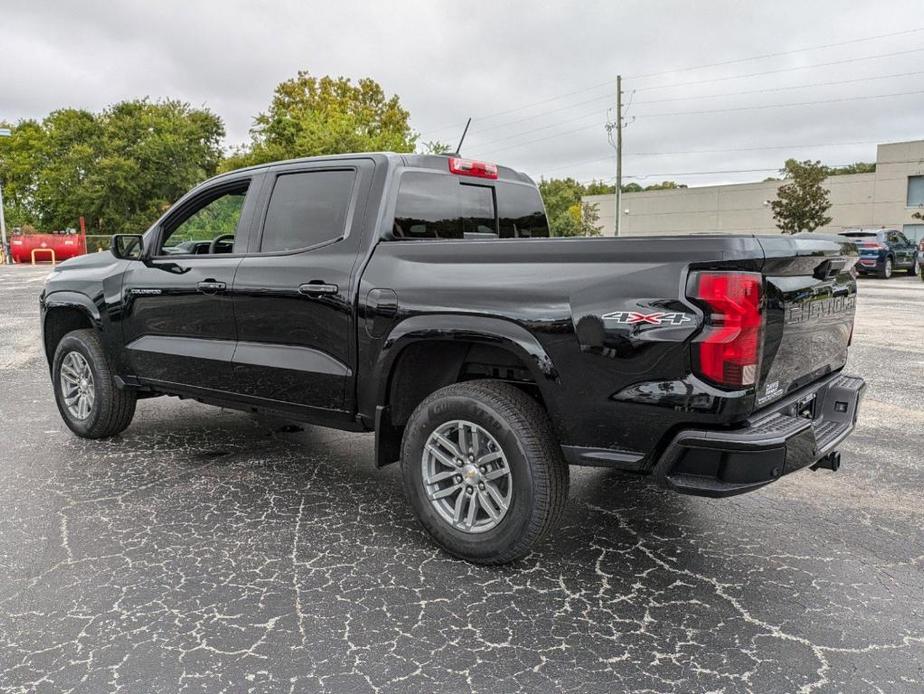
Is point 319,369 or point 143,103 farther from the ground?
point 143,103

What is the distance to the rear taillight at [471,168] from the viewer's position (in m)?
4.17

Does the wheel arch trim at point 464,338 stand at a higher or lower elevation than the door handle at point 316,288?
lower

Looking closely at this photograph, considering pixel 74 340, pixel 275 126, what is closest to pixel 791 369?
pixel 74 340

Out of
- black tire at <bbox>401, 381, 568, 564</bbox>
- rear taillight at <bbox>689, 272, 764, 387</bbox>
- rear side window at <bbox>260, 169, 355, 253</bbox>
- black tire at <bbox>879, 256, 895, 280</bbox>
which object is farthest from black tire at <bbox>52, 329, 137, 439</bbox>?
black tire at <bbox>879, 256, 895, 280</bbox>

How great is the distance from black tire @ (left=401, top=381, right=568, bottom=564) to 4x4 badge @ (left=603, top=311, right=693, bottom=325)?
60cm

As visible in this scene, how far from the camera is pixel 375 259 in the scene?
362cm

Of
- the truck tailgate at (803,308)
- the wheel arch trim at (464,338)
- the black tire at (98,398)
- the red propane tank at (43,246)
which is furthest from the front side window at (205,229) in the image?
the red propane tank at (43,246)

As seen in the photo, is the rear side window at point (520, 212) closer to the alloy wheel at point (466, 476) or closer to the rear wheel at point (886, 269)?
the alloy wheel at point (466, 476)

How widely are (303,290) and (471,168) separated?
125cm

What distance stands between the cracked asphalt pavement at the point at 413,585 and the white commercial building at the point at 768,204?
30.2m

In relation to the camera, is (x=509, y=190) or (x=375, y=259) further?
(x=509, y=190)

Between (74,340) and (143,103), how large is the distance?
54.6 m

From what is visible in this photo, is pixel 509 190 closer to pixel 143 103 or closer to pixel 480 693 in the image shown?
pixel 480 693

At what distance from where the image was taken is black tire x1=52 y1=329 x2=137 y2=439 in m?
5.11
